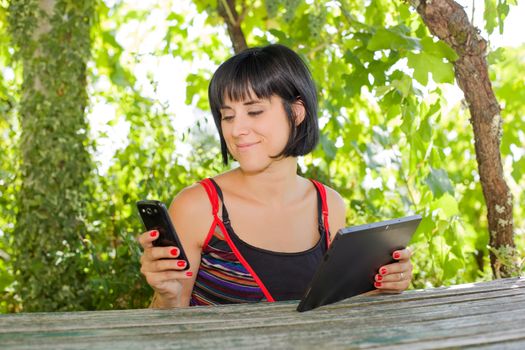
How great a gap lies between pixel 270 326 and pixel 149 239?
43cm

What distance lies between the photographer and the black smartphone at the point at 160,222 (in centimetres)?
Result: 150

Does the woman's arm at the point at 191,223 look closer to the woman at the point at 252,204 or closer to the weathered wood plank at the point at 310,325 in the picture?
the woman at the point at 252,204

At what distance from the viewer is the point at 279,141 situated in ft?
6.75

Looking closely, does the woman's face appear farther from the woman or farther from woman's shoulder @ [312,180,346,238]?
woman's shoulder @ [312,180,346,238]

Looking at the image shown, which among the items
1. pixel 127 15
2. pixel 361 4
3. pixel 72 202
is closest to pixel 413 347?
pixel 72 202

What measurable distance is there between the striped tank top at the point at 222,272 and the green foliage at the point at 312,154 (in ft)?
2.62

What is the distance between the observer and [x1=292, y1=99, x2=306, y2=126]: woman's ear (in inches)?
82.8

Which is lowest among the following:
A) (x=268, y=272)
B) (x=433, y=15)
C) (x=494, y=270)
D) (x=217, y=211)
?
(x=494, y=270)

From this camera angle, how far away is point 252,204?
2113 millimetres

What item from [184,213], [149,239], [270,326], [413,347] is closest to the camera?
[413,347]

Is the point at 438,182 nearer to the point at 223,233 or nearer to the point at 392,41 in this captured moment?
the point at 392,41

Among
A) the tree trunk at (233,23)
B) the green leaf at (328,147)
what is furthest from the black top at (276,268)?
the tree trunk at (233,23)

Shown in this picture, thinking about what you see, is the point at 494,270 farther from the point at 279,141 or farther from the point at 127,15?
the point at 127,15

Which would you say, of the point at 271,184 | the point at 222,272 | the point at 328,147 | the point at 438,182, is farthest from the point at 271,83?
the point at 328,147
